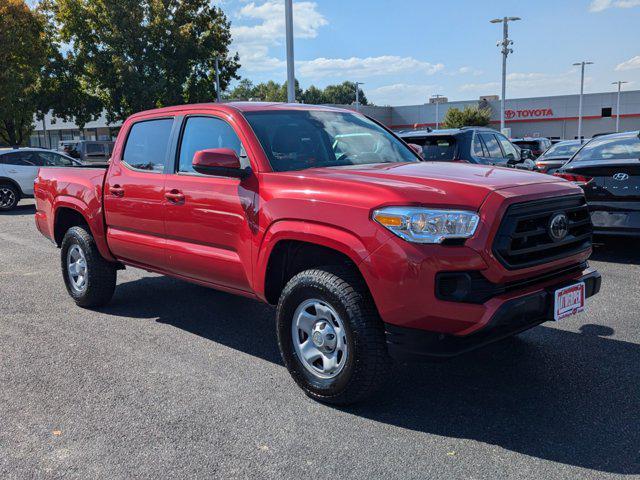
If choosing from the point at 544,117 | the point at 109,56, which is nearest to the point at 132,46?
the point at 109,56

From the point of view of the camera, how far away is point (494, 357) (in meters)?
4.48

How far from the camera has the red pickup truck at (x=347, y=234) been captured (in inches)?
126

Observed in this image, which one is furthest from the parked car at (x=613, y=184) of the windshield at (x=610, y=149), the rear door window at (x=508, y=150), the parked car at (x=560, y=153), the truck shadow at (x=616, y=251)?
the parked car at (x=560, y=153)

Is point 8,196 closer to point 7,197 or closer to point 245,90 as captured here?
point 7,197

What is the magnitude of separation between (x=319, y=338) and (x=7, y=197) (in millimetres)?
15237

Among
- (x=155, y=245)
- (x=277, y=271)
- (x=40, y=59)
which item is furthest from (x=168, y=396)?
(x=40, y=59)

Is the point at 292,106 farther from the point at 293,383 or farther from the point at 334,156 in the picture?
the point at 293,383

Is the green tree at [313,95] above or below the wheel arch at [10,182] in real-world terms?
above

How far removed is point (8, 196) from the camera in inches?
639

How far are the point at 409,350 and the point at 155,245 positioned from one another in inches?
103

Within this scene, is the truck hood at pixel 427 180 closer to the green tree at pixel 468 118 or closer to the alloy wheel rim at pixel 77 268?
the alloy wheel rim at pixel 77 268

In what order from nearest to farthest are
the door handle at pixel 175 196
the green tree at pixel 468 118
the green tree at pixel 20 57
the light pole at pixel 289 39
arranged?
the door handle at pixel 175 196 → the light pole at pixel 289 39 → the green tree at pixel 20 57 → the green tree at pixel 468 118

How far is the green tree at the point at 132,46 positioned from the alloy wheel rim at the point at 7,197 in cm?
1472

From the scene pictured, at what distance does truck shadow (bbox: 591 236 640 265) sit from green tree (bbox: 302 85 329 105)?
107 m
